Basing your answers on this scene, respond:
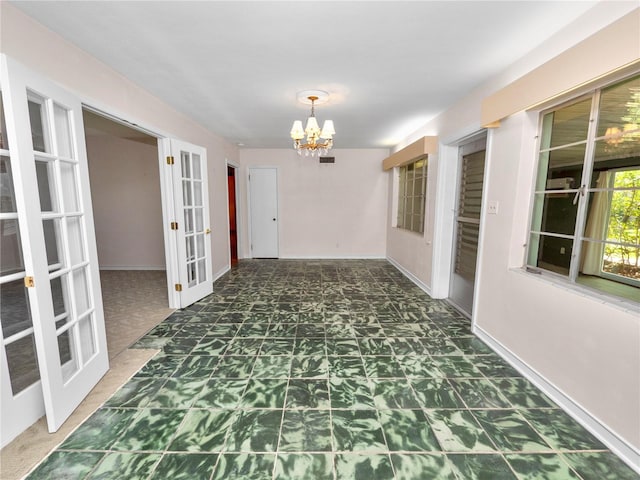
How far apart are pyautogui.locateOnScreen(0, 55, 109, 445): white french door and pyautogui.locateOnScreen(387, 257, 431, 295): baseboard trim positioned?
146 inches

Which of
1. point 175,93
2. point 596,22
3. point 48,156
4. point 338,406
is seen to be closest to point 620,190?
point 596,22

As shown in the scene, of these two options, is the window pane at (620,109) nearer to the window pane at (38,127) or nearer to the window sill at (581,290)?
the window sill at (581,290)

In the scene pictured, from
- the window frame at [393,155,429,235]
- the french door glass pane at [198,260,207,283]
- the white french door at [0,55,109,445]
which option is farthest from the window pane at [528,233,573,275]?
the french door glass pane at [198,260,207,283]

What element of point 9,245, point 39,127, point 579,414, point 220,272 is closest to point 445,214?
point 579,414

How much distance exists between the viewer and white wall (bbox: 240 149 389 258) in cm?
600

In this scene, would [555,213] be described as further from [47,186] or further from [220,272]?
[220,272]

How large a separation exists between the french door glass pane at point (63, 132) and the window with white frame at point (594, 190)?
3.32 metres

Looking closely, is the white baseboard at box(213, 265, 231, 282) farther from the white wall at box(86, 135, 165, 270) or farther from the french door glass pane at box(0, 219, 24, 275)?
the french door glass pane at box(0, 219, 24, 275)

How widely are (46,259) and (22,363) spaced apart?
69cm

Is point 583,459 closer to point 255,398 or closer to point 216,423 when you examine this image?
point 255,398

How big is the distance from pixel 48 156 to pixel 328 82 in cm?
217

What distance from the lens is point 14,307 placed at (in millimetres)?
1590

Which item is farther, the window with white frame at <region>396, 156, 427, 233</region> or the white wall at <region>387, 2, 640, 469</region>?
the window with white frame at <region>396, 156, 427, 233</region>

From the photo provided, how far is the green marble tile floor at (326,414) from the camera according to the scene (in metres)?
1.40
